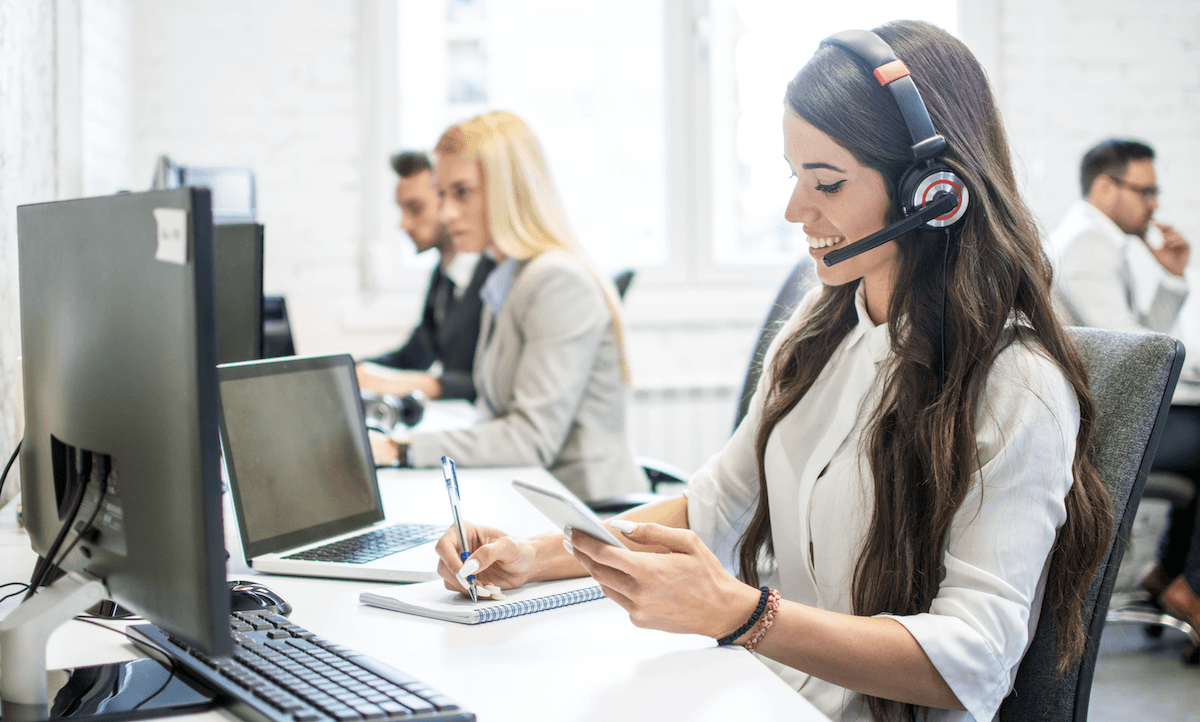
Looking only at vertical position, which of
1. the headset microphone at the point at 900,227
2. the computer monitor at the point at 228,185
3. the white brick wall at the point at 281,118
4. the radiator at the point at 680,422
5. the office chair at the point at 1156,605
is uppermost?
the white brick wall at the point at 281,118

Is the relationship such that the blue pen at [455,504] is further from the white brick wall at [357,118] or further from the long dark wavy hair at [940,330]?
the white brick wall at [357,118]

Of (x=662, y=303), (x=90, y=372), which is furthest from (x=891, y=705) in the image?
(x=662, y=303)

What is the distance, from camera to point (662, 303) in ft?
11.0

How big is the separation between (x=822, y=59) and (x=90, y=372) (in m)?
0.79

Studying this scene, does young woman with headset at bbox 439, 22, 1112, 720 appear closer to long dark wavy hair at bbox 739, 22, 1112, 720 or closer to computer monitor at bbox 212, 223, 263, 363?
long dark wavy hair at bbox 739, 22, 1112, 720

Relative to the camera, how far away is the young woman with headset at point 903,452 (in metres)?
0.82

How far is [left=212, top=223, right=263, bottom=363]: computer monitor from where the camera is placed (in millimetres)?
1352

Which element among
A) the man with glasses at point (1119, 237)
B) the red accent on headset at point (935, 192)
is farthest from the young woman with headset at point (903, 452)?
the man with glasses at point (1119, 237)

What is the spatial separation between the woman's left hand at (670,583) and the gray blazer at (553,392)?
97cm

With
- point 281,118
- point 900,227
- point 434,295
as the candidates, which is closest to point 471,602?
point 900,227

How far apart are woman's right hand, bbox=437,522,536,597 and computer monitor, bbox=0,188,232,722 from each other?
0.27 meters

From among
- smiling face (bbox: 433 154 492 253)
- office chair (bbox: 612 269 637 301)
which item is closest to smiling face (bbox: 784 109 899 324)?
smiling face (bbox: 433 154 492 253)

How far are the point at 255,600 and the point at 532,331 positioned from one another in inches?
41.1

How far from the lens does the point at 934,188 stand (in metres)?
0.93
